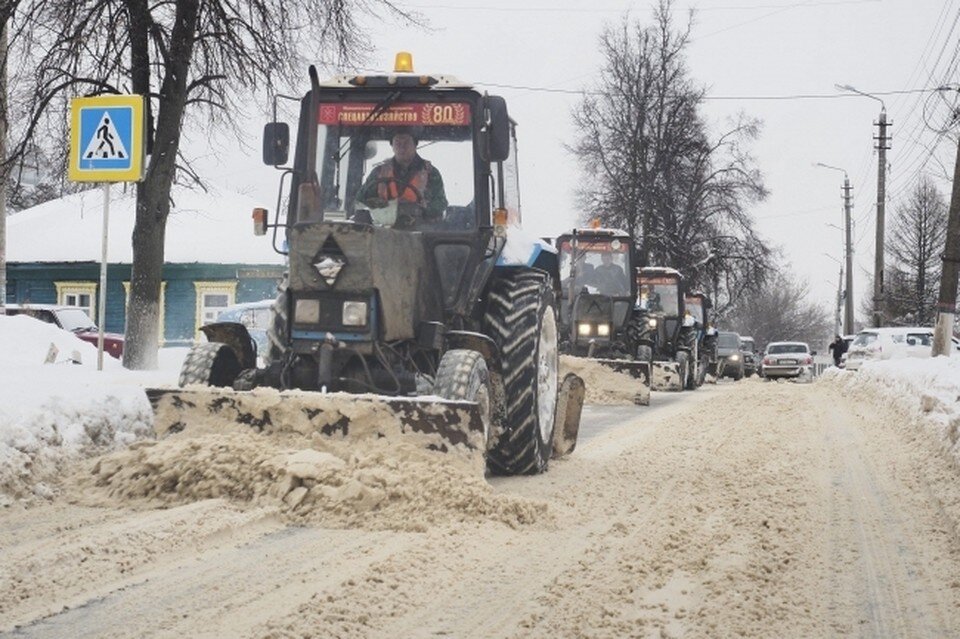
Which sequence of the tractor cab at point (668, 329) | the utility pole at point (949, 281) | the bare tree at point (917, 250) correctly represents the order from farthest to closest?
the bare tree at point (917, 250), the tractor cab at point (668, 329), the utility pole at point (949, 281)

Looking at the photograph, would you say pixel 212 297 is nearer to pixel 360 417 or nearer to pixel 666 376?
pixel 666 376

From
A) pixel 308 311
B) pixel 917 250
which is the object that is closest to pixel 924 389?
pixel 308 311

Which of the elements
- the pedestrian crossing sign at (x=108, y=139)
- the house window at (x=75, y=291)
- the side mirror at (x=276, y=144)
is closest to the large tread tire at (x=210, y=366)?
the side mirror at (x=276, y=144)

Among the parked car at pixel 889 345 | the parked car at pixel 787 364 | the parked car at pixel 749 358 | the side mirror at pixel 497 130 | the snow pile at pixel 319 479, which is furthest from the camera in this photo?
the parked car at pixel 749 358

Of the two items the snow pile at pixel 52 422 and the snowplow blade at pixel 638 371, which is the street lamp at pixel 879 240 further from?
the snow pile at pixel 52 422

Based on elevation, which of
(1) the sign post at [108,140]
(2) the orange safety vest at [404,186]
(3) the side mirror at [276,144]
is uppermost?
(1) the sign post at [108,140]

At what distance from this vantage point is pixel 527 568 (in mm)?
4871

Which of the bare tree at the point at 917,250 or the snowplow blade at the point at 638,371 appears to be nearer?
the snowplow blade at the point at 638,371

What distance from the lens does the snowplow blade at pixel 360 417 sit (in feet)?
20.4

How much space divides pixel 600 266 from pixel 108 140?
12.0m

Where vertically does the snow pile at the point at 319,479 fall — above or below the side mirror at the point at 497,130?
below

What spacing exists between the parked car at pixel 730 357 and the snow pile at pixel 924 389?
16.6 metres

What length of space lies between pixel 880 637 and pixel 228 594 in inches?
88.4

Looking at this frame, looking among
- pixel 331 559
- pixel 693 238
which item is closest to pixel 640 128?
pixel 693 238
